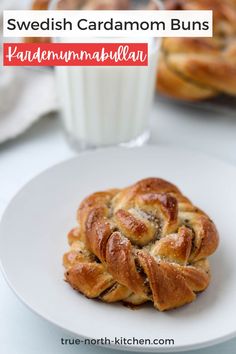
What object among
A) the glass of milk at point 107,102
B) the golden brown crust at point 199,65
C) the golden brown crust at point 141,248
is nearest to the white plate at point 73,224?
the golden brown crust at point 141,248

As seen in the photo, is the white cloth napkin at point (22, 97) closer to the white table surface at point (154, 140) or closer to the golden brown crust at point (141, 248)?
the white table surface at point (154, 140)

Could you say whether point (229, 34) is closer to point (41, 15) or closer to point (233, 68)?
point (233, 68)

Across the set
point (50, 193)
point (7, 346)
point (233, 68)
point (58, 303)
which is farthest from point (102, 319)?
point (233, 68)

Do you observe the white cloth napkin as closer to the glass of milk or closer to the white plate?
the glass of milk

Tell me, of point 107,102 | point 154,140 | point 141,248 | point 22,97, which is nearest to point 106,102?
point 107,102

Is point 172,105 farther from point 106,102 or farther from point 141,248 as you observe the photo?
point 141,248
